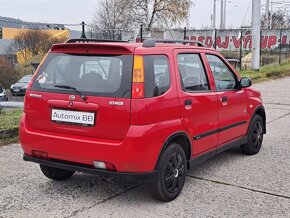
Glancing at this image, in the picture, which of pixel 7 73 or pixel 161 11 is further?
pixel 161 11

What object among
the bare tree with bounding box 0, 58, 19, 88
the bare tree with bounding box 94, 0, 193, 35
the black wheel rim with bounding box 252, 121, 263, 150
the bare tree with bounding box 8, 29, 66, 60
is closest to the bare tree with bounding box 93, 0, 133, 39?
the bare tree with bounding box 94, 0, 193, 35

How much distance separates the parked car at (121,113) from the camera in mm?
3879

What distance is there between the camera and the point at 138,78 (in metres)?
3.90

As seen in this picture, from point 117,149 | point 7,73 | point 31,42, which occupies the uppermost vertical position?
point 31,42

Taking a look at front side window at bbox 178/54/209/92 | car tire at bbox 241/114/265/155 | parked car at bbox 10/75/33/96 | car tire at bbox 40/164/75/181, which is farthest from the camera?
parked car at bbox 10/75/33/96

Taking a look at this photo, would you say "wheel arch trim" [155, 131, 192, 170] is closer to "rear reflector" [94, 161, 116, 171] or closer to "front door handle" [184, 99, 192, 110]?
"front door handle" [184, 99, 192, 110]

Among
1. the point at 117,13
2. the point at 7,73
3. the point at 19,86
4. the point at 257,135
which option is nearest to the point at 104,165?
the point at 257,135

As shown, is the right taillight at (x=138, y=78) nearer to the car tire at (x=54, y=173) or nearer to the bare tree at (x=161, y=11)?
the car tire at (x=54, y=173)

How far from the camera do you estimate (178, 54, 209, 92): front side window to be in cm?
Answer: 453

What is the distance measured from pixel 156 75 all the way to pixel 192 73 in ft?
2.53

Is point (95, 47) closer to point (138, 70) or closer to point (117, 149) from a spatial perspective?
point (138, 70)

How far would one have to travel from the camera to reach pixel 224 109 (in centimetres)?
519

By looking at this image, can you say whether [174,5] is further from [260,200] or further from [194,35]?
[260,200]

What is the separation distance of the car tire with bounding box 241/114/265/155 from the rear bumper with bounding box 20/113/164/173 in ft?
7.87
